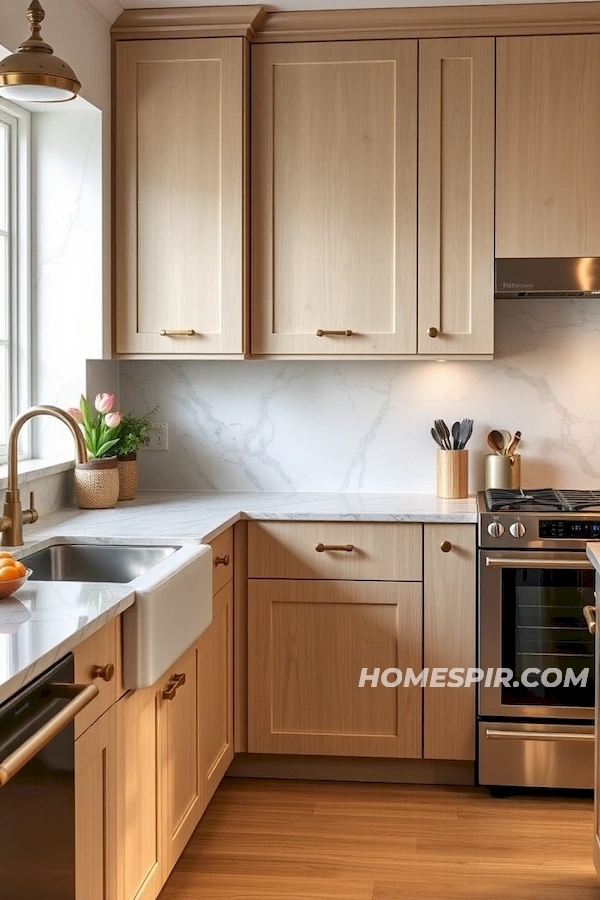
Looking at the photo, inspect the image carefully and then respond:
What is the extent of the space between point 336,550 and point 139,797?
119cm

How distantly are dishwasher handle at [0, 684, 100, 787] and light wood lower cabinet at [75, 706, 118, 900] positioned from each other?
0.40 ft

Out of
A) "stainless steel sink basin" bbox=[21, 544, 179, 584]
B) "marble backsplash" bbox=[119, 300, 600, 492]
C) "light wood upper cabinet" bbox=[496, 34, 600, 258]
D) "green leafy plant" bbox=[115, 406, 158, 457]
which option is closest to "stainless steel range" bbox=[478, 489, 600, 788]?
"marble backsplash" bbox=[119, 300, 600, 492]

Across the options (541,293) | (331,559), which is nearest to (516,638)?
(331,559)

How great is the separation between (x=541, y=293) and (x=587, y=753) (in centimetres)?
146

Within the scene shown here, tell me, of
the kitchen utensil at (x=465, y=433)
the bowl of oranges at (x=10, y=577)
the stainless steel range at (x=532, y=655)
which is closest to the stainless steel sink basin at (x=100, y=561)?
the bowl of oranges at (x=10, y=577)

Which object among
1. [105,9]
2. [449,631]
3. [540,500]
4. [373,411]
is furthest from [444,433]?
[105,9]

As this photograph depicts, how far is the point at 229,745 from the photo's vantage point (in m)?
3.29

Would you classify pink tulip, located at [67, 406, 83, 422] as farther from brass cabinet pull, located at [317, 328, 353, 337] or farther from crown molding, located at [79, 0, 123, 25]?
crown molding, located at [79, 0, 123, 25]

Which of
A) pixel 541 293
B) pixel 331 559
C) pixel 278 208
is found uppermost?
pixel 278 208

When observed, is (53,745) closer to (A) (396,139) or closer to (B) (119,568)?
(B) (119,568)

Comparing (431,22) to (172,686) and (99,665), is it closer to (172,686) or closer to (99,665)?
(172,686)

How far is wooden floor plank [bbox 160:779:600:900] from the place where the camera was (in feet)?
8.87

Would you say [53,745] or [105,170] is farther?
[105,170]

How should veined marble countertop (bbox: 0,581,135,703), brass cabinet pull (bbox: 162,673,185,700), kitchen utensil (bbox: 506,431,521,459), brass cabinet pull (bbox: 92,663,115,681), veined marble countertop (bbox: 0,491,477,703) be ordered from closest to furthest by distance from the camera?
1. veined marble countertop (bbox: 0,581,135,703)
2. veined marble countertop (bbox: 0,491,477,703)
3. brass cabinet pull (bbox: 92,663,115,681)
4. brass cabinet pull (bbox: 162,673,185,700)
5. kitchen utensil (bbox: 506,431,521,459)
